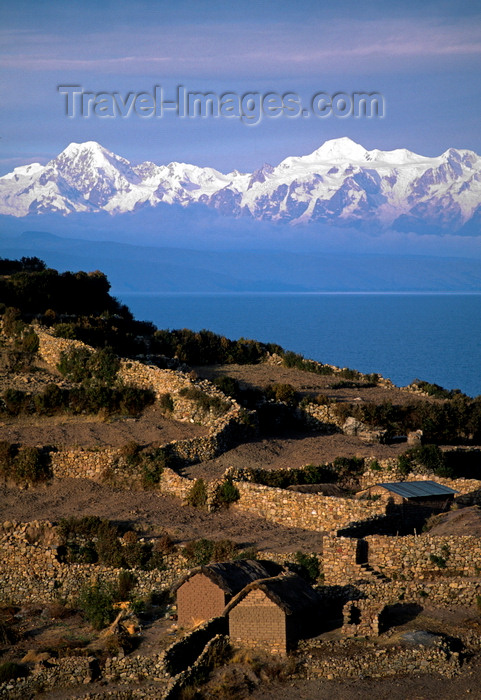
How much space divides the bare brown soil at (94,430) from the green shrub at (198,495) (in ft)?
11.7

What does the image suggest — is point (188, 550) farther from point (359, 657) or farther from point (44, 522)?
point (359, 657)

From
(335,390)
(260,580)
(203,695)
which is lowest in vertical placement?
(203,695)

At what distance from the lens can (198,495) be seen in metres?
25.3

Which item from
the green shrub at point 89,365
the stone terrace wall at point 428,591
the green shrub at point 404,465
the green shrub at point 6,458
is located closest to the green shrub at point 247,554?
the stone terrace wall at point 428,591

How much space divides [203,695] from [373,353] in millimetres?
89753

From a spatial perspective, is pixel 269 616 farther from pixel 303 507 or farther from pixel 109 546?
pixel 303 507

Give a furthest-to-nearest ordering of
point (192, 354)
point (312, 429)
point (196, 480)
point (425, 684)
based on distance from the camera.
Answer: point (192, 354), point (312, 429), point (196, 480), point (425, 684)

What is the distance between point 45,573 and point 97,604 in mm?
2378

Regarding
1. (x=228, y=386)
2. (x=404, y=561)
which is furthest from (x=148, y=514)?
(x=228, y=386)

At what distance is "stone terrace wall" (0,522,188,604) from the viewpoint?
21.4m

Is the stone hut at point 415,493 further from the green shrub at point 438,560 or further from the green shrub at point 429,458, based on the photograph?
the green shrub at point 438,560

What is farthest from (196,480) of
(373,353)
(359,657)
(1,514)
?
(373,353)

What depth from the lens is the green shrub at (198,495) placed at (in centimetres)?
2522

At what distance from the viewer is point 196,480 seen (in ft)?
84.2
